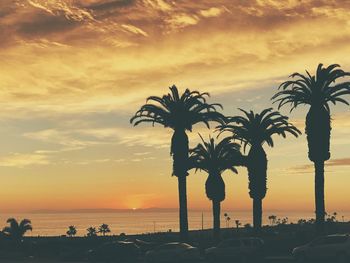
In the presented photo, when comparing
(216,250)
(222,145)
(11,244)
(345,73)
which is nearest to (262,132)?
(222,145)

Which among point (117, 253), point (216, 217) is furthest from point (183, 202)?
point (117, 253)

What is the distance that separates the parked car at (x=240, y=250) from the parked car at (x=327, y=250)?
3.43 metres

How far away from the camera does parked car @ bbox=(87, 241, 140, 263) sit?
164ft

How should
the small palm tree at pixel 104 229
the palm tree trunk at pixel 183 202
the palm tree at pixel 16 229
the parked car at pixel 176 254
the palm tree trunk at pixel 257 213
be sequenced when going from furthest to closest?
the small palm tree at pixel 104 229
the palm tree at pixel 16 229
the palm tree trunk at pixel 257 213
the palm tree trunk at pixel 183 202
the parked car at pixel 176 254

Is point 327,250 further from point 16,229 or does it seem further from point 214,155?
point 16,229

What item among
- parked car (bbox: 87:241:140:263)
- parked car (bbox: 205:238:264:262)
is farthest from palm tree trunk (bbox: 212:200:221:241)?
parked car (bbox: 205:238:264:262)

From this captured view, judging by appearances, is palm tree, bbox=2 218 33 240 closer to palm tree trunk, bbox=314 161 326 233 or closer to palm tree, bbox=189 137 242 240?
palm tree, bbox=189 137 242 240

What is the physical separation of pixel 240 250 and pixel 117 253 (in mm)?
9967

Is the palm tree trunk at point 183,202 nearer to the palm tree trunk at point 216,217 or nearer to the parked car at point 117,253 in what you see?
the palm tree trunk at point 216,217

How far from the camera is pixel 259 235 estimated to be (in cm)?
6488

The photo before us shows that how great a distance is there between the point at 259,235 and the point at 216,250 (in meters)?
18.3

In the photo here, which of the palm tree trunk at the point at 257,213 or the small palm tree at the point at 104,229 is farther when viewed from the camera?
the small palm tree at the point at 104,229

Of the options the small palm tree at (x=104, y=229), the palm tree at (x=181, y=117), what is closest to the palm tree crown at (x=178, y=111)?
the palm tree at (x=181, y=117)

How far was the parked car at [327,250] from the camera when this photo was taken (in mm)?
41094
